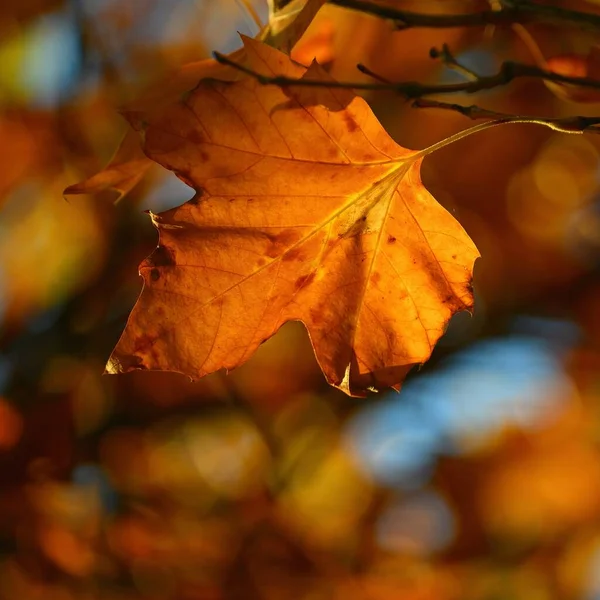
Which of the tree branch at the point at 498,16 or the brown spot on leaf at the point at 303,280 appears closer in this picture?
the tree branch at the point at 498,16

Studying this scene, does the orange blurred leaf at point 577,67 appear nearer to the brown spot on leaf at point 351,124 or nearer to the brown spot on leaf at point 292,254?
the brown spot on leaf at point 351,124

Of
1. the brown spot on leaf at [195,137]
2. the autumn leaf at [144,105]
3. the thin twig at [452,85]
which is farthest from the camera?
the autumn leaf at [144,105]

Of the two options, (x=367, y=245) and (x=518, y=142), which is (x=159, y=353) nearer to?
(x=367, y=245)

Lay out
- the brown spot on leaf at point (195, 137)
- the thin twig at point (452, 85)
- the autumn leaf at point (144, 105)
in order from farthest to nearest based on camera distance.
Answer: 1. the autumn leaf at point (144, 105)
2. the brown spot on leaf at point (195, 137)
3. the thin twig at point (452, 85)

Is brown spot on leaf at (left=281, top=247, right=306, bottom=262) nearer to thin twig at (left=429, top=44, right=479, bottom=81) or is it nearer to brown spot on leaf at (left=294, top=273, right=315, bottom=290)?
brown spot on leaf at (left=294, top=273, right=315, bottom=290)

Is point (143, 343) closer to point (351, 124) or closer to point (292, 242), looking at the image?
point (292, 242)

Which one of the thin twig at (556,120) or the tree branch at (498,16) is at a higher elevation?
the tree branch at (498,16)

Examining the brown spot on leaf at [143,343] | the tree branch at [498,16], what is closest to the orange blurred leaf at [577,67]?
the tree branch at [498,16]
